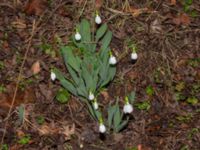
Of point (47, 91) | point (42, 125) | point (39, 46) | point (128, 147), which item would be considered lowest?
point (128, 147)

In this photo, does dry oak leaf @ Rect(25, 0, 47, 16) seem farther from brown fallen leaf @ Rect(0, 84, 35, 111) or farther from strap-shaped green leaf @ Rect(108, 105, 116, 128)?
strap-shaped green leaf @ Rect(108, 105, 116, 128)

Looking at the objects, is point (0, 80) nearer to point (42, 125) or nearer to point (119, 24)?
point (42, 125)

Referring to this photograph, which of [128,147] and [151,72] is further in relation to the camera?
[151,72]

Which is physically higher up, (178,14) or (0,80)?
(178,14)

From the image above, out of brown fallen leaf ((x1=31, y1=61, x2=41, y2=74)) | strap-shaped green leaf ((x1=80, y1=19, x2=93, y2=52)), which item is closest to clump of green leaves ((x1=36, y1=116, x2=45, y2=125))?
brown fallen leaf ((x1=31, y1=61, x2=41, y2=74))

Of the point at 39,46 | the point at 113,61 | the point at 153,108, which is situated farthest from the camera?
the point at 39,46

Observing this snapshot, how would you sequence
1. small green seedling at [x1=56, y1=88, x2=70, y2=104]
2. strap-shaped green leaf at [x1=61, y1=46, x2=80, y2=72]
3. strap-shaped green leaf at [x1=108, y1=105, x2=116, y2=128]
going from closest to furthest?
strap-shaped green leaf at [x1=108, y1=105, x2=116, y2=128] < strap-shaped green leaf at [x1=61, y1=46, x2=80, y2=72] < small green seedling at [x1=56, y1=88, x2=70, y2=104]

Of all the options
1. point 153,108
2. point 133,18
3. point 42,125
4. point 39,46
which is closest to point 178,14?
point 133,18

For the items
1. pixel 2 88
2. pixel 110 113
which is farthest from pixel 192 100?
pixel 2 88

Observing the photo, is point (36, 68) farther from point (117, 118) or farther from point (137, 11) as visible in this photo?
point (137, 11)
